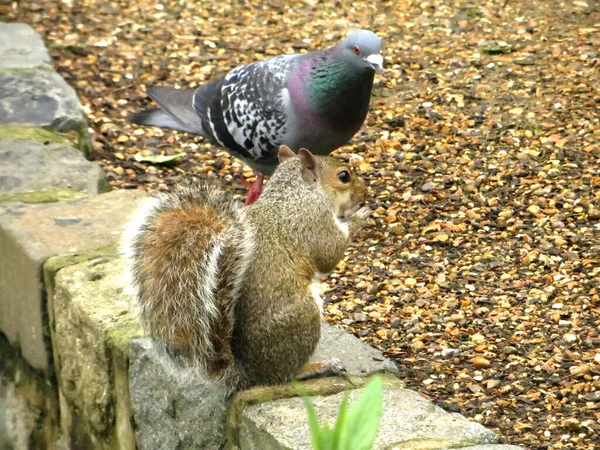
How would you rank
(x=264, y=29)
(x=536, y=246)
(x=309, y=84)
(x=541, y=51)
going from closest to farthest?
(x=536, y=246) → (x=309, y=84) → (x=541, y=51) → (x=264, y=29)

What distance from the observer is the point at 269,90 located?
4711 millimetres

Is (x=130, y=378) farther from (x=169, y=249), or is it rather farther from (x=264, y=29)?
(x=264, y=29)

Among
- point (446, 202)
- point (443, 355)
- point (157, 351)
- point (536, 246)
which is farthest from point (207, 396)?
point (446, 202)

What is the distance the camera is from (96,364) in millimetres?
3109

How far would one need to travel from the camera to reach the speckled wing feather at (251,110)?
4.63 metres

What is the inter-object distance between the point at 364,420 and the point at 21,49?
17.7 ft

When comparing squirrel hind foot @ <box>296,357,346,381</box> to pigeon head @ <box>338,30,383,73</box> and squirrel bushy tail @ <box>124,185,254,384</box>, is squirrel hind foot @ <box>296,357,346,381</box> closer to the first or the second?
squirrel bushy tail @ <box>124,185,254,384</box>

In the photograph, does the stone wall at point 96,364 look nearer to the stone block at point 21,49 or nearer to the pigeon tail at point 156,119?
the pigeon tail at point 156,119

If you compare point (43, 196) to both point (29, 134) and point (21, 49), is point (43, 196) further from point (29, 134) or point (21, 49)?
point (21, 49)

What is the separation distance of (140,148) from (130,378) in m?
2.87

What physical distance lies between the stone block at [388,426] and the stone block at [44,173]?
66.9 inches

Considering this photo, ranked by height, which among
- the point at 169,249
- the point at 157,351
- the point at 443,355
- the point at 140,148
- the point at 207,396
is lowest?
the point at 140,148

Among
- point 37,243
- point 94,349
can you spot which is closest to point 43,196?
point 37,243

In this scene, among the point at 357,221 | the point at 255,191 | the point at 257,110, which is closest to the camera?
the point at 357,221
